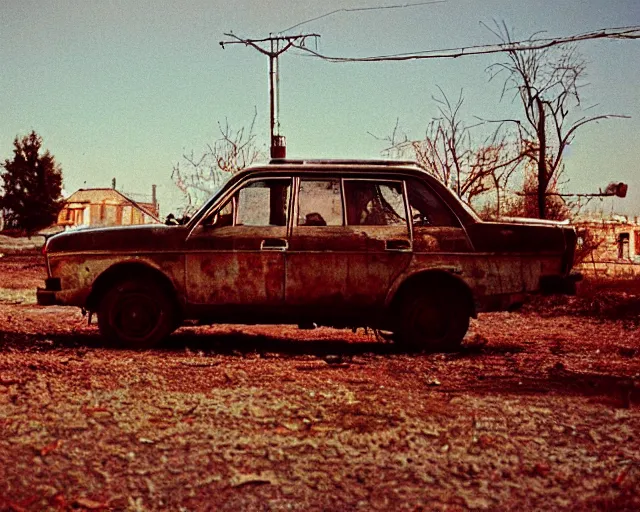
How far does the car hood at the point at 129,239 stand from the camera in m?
6.55

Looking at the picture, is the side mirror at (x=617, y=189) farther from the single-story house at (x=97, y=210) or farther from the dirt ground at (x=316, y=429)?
the single-story house at (x=97, y=210)

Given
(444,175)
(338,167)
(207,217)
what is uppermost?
(444,175)

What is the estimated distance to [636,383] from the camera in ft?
16.7

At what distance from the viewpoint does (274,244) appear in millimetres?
6438

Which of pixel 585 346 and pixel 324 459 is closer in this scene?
pixel 324 459

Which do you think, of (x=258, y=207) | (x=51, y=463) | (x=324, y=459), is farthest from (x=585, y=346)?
(x=51, y=463)

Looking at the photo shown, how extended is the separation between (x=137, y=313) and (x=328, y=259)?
1.95 m

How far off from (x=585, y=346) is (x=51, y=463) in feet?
19.0

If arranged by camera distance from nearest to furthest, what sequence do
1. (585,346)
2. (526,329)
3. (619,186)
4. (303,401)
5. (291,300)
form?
(303,401), (291,300), (585,346), (526,329), (619,186)

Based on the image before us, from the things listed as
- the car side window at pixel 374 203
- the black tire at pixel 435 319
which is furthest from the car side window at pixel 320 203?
the black tire at pixel 435 319

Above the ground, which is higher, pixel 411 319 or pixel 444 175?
pixel 444 175

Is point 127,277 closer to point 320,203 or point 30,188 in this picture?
point 320,203

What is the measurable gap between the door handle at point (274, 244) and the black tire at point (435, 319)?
1263mm

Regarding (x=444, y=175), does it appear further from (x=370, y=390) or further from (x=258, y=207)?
(x=370, y=390)
